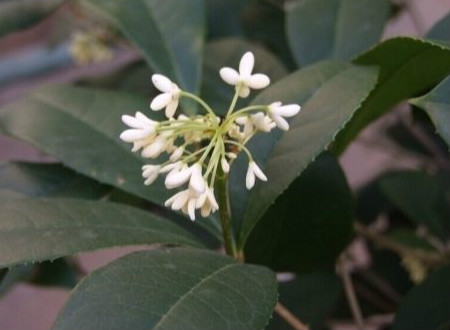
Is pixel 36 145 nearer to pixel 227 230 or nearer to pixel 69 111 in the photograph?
pixel 69 111

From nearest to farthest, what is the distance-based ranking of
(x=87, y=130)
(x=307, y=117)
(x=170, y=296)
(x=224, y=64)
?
(x=170, y=296) → (x=307, y=117) → (x=87, y=130) → (x=224, y=64)

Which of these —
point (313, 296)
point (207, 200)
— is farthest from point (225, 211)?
point (313, 296)

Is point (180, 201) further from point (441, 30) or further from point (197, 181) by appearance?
point (441, 30)

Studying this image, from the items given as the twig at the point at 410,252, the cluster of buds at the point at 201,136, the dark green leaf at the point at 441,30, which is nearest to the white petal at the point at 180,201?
the cluster of buds at the point at 201,136

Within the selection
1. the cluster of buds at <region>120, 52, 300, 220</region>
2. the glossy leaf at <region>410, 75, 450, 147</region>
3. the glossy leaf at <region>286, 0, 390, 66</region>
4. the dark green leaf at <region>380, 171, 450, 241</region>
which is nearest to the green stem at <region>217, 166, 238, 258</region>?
the cluster of buds at <region>120, 52, 300, 220</region>

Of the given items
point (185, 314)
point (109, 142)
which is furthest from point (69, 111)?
point (185, 314)

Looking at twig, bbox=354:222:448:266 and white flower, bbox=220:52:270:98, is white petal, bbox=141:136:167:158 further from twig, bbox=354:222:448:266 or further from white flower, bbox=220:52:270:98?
twig, bbox=354:222:448:266

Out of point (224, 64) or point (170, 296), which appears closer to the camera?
point (170, 296)
